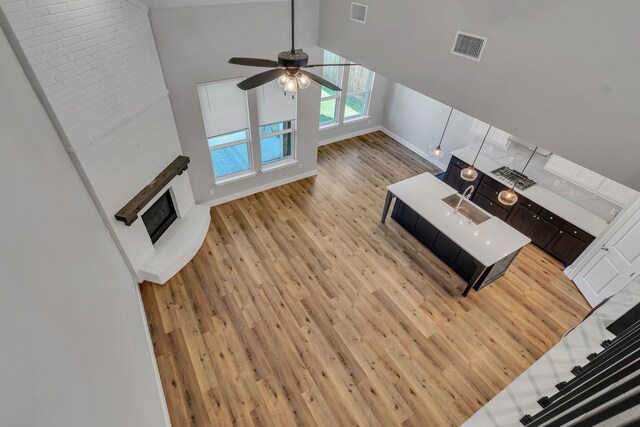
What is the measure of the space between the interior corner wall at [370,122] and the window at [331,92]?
0.28m

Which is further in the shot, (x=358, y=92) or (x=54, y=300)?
(x=358, y=92)

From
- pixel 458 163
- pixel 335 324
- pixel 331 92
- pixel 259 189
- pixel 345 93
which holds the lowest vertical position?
pixel 335 324

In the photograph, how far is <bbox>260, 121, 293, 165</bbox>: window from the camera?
630cm

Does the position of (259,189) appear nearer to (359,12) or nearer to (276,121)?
(276,121)

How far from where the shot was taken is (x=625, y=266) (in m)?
4.39

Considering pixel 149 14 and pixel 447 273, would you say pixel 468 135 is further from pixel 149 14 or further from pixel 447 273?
pixel 149 14

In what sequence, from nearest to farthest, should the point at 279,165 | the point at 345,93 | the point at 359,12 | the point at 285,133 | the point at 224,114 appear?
the point at 359,12 → the point at 224,114 → the point at 285,133 → the point at 279,165 → the point at 345,93

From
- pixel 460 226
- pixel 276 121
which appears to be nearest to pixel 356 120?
pixel 276 121

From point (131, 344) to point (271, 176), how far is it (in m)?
4.30

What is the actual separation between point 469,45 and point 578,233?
387 centimetres

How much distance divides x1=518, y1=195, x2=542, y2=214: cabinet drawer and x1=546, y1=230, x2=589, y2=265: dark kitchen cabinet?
19.7 inches

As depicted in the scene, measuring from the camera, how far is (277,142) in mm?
6848

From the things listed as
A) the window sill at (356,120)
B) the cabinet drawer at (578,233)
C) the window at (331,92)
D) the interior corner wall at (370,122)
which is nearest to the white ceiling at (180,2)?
the window at (331,92)

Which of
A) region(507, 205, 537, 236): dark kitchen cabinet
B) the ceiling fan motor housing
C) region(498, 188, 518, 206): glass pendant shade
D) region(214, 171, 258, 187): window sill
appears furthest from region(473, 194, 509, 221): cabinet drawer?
the ceiling fan motor housing
